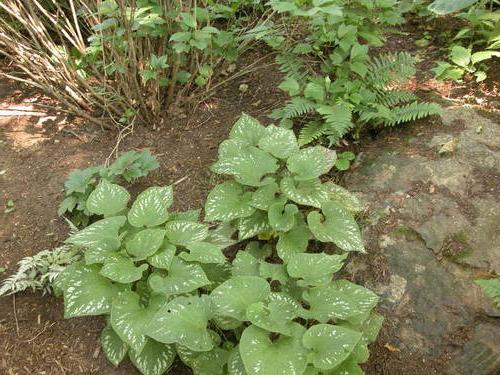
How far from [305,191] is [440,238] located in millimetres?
827

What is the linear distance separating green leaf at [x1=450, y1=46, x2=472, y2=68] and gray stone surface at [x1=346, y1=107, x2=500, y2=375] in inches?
17.9

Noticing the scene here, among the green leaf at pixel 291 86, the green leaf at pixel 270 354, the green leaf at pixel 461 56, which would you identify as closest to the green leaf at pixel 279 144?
the green leaf at pixel 291 86

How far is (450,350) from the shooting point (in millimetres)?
2229

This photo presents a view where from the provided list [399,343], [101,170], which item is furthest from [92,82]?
[399,343]

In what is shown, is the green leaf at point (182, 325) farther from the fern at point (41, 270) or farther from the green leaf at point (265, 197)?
the fern at point (41, 270)

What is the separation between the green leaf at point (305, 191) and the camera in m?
2.42

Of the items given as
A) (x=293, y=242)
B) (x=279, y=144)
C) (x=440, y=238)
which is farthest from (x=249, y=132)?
(x=440, y=238)

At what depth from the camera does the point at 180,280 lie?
7.11 feet

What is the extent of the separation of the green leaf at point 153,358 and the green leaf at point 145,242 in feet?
1.41

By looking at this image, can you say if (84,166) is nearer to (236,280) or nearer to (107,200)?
(107,200)

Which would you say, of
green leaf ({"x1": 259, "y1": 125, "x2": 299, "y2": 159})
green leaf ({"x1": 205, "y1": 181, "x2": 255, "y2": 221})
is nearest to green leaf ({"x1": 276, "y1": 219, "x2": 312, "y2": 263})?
green leaf ({"x1": 205, "y1": 181, "x2": 255, "y2": 221})

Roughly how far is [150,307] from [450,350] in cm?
150

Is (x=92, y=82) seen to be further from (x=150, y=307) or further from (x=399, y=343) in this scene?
(x=399, y=343)

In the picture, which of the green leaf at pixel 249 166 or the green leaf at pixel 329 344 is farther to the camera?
the green leaf at pixel 249 166
